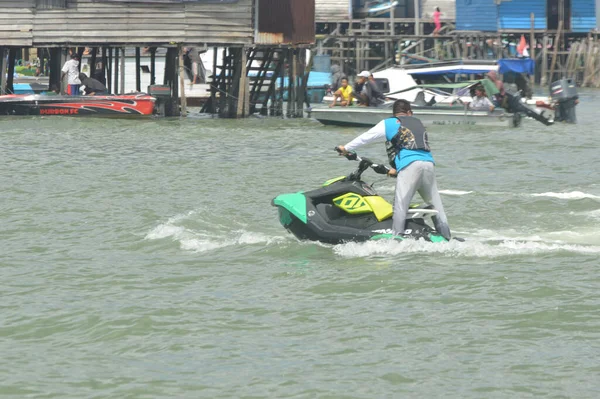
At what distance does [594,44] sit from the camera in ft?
172

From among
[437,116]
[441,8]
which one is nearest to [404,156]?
[437,116]

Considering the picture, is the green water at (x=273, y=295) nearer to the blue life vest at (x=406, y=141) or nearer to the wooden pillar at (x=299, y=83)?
the blue life vest at (x=406, y=141)

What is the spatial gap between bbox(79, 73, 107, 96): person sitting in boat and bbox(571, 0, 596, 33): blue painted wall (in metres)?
29.7

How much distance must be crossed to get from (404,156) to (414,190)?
1.11ft

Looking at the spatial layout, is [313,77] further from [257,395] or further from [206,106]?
[257,395]

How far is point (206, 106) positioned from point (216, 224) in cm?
2225

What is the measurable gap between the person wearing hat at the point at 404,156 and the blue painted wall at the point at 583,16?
45315 mm

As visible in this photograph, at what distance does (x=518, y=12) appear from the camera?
53.5 meters

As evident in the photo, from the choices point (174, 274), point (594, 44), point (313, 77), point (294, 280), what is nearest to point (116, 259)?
point (174, 274)

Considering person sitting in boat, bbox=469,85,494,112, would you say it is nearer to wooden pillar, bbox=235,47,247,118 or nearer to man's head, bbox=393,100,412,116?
wooden pillar, bbox=235,47,247,118

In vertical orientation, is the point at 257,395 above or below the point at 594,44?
below

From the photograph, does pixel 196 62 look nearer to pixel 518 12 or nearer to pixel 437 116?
pixel 518 12

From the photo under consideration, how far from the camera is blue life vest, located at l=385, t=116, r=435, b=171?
10.9 m

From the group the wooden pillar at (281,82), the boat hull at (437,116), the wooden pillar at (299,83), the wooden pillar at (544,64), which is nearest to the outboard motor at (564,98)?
the boat hull at (437,116)
